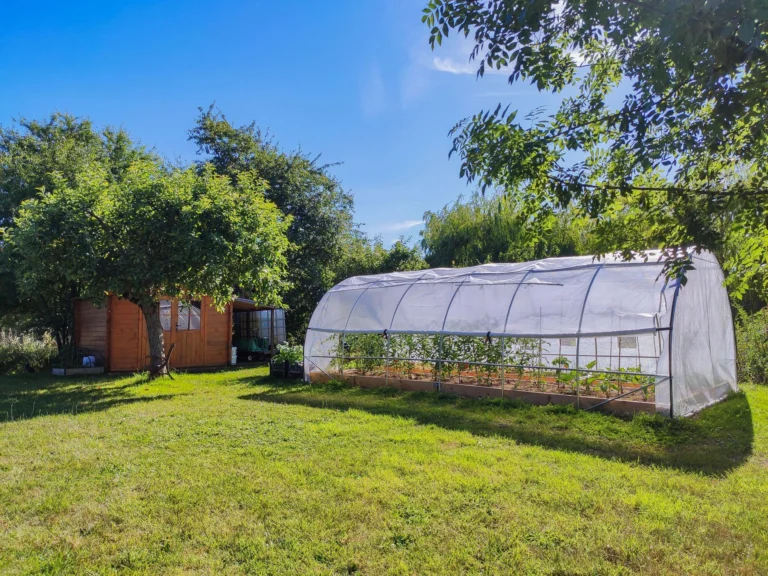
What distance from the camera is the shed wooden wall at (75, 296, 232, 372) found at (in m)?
13.6

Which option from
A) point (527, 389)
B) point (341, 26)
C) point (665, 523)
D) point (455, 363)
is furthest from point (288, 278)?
point (665, 523)

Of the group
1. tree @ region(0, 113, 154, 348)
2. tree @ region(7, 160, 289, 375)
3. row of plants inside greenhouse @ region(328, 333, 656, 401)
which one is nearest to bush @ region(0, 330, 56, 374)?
tree @ region(0, 113, 154, 348)

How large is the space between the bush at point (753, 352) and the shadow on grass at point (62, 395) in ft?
41.5

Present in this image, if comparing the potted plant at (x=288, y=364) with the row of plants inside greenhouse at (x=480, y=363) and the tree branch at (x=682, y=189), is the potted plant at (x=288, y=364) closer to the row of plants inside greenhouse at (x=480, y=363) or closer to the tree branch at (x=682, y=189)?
the row of plants inside greenhouse at (x=480, y=363)

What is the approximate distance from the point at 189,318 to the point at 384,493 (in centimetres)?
1218

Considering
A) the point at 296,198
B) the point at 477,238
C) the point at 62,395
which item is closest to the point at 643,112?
the point at 62,395

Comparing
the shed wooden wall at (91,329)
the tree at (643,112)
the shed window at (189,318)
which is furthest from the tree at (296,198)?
the tree at (643,112)

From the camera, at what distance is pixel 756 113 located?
2.50 metres

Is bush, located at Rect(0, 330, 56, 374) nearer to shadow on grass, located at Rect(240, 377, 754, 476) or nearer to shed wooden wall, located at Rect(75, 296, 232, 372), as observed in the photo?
shed wooden wall, located at Rect(75, 296, 232, 372)

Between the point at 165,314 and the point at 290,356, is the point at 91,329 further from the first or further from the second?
the point at 290,356

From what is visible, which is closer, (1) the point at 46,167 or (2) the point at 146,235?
(2) the point at 146,235

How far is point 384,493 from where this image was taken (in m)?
4.06

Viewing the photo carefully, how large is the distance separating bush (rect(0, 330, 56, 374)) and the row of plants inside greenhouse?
924 cm

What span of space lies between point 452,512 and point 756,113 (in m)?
3.24
